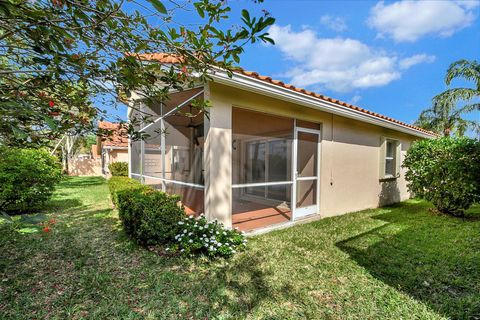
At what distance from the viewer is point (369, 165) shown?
27.4 ft

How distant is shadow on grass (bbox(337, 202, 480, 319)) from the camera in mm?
2990

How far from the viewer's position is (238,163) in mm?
5324

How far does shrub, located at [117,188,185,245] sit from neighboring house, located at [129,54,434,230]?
722 mm

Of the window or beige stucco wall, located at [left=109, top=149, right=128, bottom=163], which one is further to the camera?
beige stucco wall, located at [left=109, top=149, right=128, bottom=163]

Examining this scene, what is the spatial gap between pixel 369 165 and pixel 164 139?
22.8ft

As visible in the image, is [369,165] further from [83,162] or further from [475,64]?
[83,162]

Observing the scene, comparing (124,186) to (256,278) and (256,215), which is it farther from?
(256,278)

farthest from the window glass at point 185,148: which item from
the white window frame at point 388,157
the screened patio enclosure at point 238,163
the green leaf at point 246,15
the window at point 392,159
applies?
the window at point 392,159

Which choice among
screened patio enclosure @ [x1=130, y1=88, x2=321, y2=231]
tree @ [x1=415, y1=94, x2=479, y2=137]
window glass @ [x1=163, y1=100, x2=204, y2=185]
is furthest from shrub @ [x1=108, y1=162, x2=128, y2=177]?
tree @ [x1=415, y1=94, x2=479, y2=137]

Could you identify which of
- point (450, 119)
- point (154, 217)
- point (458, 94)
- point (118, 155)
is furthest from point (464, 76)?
point (118, 155)

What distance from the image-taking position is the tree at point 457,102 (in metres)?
13.0

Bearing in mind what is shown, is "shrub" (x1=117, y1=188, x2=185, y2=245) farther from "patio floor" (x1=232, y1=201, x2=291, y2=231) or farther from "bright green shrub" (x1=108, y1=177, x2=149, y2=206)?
"patio floor" (x1=232, y1=201, x2=291, y2=231)

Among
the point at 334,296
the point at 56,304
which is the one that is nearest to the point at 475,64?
the point at 334,296

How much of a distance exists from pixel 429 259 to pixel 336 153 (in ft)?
11.7
